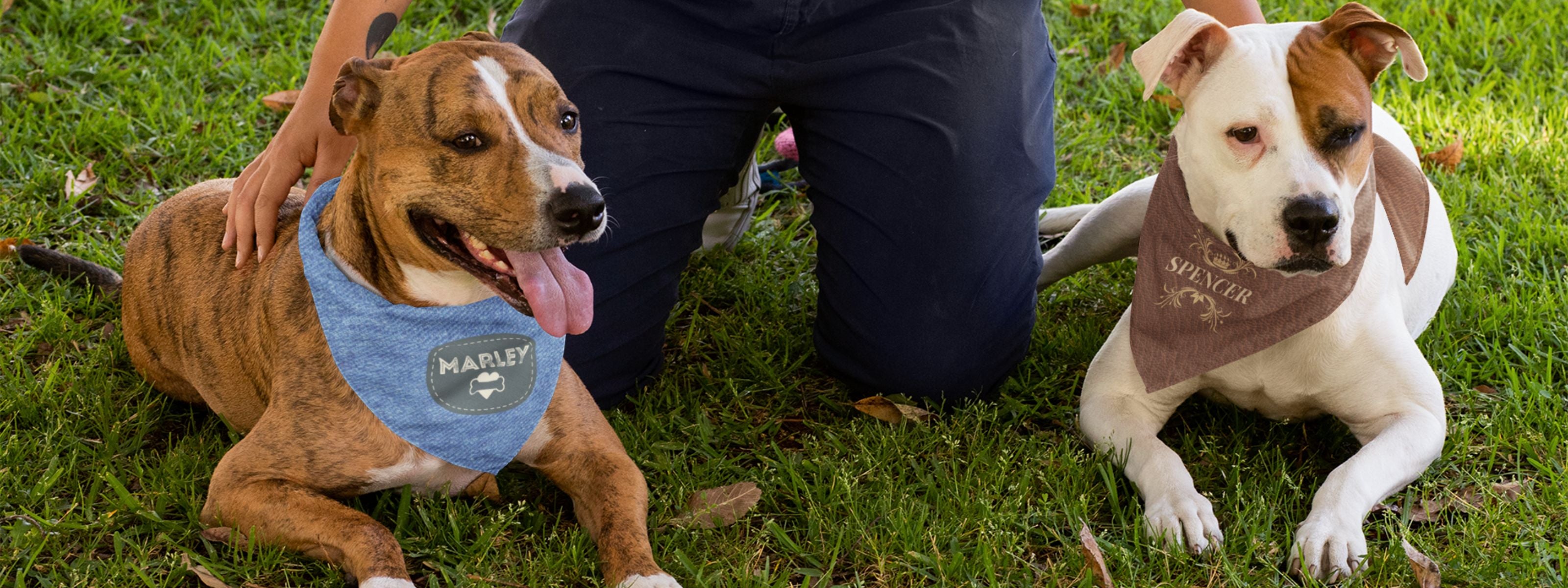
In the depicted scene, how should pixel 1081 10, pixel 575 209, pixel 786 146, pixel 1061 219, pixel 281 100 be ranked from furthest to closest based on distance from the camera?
pixel 1081 10
pixel 281 100
pixel 786 146
pixel 1061 219
pixel 575 209

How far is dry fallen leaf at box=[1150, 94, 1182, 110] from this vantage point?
533 cm

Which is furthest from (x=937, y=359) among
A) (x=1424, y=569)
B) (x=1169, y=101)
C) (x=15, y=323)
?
(x=15, y=323)

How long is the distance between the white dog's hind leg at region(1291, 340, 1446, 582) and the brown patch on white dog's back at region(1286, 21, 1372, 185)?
0.52m

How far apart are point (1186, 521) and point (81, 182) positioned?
3.87 metres

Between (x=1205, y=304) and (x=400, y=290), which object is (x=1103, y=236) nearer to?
(x=1205, y=304)

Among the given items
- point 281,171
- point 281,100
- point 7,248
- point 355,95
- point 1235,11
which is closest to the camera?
point 355,95

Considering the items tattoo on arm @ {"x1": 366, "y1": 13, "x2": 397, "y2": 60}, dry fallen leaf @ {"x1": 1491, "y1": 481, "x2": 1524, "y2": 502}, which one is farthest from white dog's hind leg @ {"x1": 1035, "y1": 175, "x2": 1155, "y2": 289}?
tattoo on arm @ {"x1": 366, "y1": 13, "x2": 397, "y2": 60}

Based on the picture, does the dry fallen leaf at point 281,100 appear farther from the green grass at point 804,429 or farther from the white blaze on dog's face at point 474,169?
the white blaze on dog's face at point 474,169

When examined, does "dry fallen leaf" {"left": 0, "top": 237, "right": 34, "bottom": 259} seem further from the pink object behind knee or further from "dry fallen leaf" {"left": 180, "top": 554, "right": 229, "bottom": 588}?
the pink object behind knee

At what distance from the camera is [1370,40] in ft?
9.73

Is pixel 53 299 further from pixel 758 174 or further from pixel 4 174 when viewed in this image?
pixel 758 174

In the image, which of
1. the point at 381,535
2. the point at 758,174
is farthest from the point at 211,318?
the point at 758,174

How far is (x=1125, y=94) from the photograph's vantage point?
546cm

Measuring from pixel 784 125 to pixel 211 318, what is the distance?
264 cm
